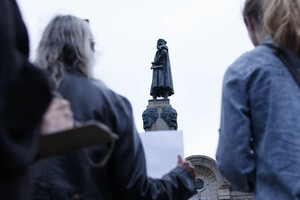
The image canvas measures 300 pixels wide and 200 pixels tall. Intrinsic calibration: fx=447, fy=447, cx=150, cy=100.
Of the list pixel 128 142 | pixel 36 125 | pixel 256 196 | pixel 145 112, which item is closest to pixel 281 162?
pixel 256 196

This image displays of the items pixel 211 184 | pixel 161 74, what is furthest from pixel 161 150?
pixel 211 184

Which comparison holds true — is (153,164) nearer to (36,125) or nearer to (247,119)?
(247,119)

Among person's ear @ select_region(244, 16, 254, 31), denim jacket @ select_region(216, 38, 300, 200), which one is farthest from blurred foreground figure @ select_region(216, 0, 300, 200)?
person's ear @ select_region(244, 16, 254, 31)

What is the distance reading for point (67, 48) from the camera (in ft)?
5.29

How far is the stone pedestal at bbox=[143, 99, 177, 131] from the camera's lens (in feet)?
28.3

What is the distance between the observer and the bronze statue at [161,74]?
986 centimetres

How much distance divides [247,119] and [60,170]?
64cm

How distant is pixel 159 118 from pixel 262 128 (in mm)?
7306

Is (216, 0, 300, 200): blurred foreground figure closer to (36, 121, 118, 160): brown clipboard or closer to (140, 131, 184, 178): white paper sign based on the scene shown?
(140, 131, 184, 178): white paper sign

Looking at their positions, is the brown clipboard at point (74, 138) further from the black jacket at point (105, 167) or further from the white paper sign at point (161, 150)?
the white paper sign at point (161, 150)

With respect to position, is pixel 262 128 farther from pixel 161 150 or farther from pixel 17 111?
pixel 17 111

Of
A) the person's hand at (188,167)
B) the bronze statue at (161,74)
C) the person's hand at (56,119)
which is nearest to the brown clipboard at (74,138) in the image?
the person's hand at (56,119)

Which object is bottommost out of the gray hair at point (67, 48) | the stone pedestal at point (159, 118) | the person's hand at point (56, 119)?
the stone pedestal at point (159, 118)

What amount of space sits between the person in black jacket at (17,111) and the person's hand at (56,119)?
0.08 m
